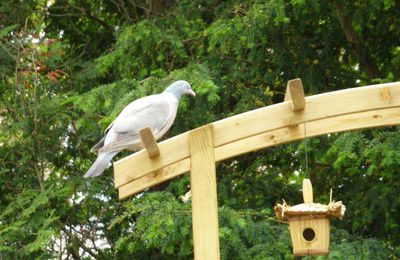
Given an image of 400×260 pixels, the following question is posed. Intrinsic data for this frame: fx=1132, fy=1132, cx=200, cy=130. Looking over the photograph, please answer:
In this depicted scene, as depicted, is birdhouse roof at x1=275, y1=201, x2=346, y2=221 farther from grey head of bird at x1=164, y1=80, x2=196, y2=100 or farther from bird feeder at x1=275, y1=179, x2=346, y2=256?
grey head of bird at x1=164, y1=80, x2=196, y2=100

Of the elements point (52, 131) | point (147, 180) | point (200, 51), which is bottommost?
point (147, 180)

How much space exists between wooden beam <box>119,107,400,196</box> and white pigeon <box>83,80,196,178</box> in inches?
29.3

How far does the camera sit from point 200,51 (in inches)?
320

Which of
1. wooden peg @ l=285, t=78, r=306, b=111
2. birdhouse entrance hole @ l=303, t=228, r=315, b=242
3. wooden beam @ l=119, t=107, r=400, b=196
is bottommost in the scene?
birdhouse entrance hole @ l=303, t=228, r=315, b=242

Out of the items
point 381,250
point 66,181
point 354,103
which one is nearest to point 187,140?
point 354,103

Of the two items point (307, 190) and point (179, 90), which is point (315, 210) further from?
point (179, 90)

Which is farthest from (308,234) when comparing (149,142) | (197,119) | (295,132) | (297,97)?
(197,119)

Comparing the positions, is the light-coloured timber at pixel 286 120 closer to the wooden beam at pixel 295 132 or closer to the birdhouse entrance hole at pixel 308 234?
the wooden beam at pixel 295 132

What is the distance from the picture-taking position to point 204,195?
5.02 m

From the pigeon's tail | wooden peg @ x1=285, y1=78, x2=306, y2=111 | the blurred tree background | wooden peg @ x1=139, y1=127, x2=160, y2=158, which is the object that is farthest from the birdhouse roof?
the blurred tree background

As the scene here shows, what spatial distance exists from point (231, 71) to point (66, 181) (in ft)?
4.66

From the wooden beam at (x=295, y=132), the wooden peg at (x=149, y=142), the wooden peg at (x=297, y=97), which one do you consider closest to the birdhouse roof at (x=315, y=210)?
the wooden beam at (x=295, y=132)

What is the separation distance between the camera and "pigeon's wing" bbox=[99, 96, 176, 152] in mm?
5862

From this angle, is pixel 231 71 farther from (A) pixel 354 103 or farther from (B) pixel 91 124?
(A) pixel 354 103
